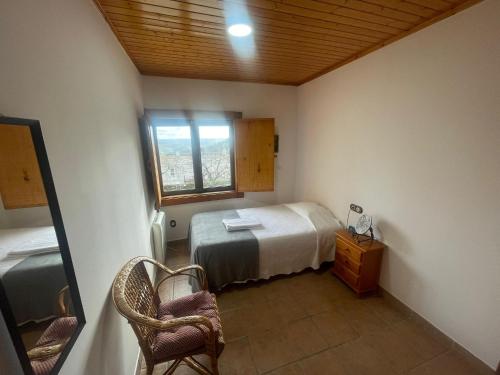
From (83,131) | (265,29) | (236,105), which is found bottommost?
(83,131)

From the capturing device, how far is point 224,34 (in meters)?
1.71

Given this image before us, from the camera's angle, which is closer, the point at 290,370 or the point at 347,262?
the point at 290,370

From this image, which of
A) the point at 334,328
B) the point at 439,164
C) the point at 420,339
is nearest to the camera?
the point at 439,164

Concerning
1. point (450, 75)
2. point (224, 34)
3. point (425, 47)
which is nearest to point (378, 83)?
point (425, 47)

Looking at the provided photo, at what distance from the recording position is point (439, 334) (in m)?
1.72

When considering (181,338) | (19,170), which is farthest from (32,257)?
(181,338)

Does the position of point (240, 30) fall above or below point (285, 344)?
above

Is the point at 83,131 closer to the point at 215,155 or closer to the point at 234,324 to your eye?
the point at 234,324

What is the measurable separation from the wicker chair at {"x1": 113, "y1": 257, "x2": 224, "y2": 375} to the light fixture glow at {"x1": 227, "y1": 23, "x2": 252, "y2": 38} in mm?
1816

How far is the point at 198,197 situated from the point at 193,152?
2.28 ft

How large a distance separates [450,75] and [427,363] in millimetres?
2065

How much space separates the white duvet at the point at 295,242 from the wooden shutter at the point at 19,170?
1.95 metres

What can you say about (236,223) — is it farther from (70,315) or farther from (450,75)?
(450,75)

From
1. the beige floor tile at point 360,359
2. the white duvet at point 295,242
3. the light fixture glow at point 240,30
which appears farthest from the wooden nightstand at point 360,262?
the light fixture glow at point 240,30
